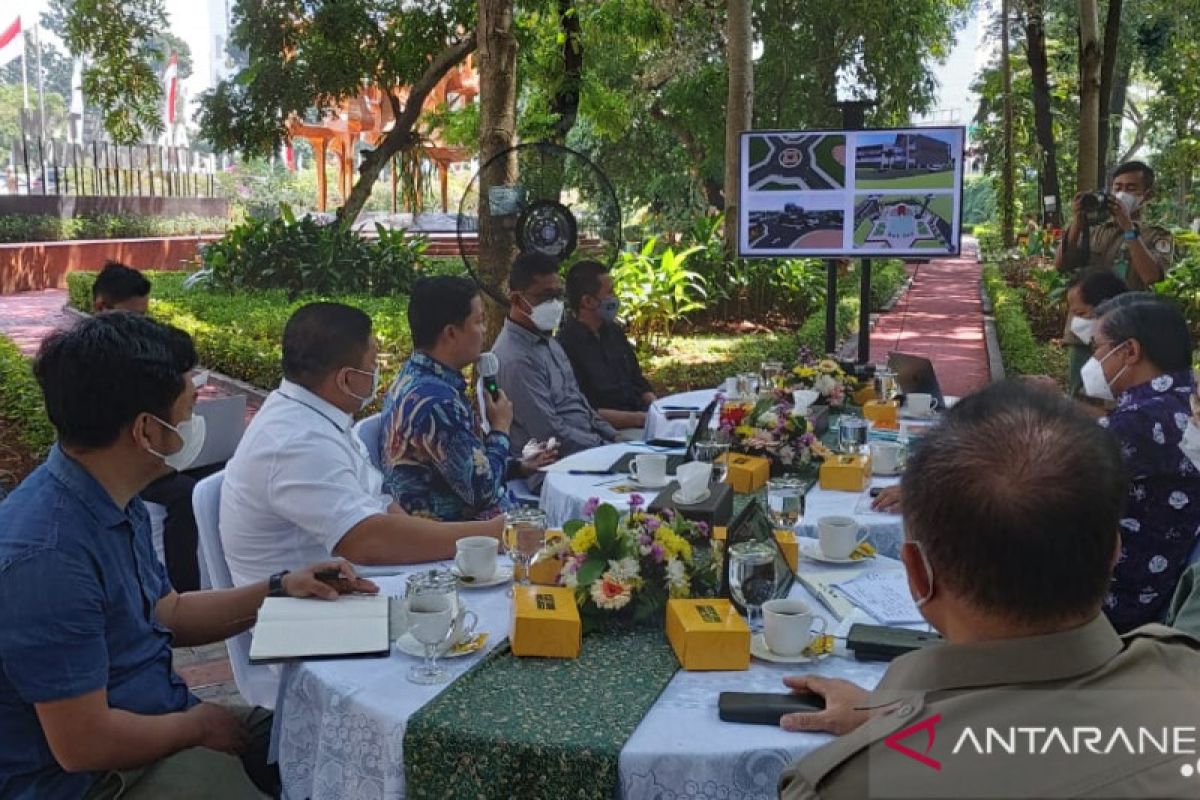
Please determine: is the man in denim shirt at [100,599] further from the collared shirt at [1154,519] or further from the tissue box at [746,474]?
the collared shirt at [1154,519]

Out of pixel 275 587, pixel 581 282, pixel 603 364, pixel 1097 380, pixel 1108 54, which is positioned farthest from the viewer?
pixel 1108 54

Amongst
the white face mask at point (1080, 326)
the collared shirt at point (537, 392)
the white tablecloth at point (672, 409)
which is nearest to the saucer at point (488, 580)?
the white tablecloth at point (672, 409)

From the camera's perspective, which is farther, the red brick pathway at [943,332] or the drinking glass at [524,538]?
the red brick pathway at [943,332]

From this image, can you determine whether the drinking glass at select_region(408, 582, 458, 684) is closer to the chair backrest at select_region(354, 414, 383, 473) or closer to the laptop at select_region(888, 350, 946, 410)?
the chair backrest at select_region(354, 414, 383, 473)

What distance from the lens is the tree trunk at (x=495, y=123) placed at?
7.30 meters

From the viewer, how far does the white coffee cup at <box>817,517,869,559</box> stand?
2.95 m

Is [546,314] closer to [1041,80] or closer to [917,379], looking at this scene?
[917,379]

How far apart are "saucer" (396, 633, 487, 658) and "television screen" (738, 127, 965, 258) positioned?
4734mm

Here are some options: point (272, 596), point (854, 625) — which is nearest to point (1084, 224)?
point (854, 625)

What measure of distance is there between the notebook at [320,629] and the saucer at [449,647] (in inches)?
1.4

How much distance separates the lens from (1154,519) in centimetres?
322

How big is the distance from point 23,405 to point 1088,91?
41.0ft

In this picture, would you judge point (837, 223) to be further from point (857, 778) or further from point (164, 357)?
point (857, 778)

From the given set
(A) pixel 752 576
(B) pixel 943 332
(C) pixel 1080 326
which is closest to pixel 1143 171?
(C) pixel 1080 326
